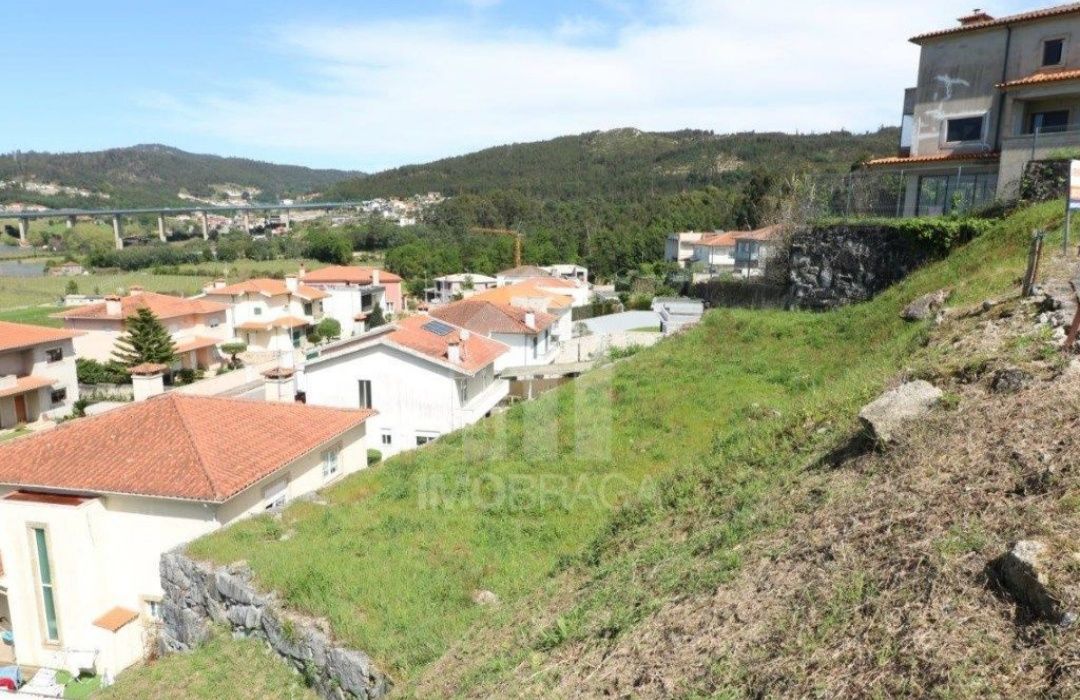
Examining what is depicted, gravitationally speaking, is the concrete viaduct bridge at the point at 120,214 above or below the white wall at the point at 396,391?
above

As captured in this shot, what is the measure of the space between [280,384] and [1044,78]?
23653mm

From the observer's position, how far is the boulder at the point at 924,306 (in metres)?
11.0

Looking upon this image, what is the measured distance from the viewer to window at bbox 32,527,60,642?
11.4 meters

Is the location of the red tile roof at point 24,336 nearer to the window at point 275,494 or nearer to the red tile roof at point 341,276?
the red tile roof at point 341,276

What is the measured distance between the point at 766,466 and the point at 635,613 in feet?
9.21

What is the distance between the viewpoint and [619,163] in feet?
441

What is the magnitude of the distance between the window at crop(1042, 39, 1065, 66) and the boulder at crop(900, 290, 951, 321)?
969cm

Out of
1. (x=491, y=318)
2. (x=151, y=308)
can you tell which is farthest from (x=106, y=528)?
(x=151, y=308)

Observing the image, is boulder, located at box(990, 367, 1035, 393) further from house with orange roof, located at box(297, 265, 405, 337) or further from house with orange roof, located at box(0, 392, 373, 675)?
house with orange roof, located at box(297, 265, 405, 337)

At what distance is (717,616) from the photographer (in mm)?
4352

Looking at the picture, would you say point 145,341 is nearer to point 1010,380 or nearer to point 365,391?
point 365,391

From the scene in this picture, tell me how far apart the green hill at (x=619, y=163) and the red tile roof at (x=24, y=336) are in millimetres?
83569

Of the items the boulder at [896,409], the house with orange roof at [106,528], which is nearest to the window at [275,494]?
the house with orange roof at [106,528]

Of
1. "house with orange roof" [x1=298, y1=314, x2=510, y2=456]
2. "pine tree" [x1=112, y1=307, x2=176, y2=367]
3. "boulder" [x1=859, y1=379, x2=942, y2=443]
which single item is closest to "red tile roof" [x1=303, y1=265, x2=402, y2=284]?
"pine tree" [x1=112, y1=307, x2=176, y2=367]
